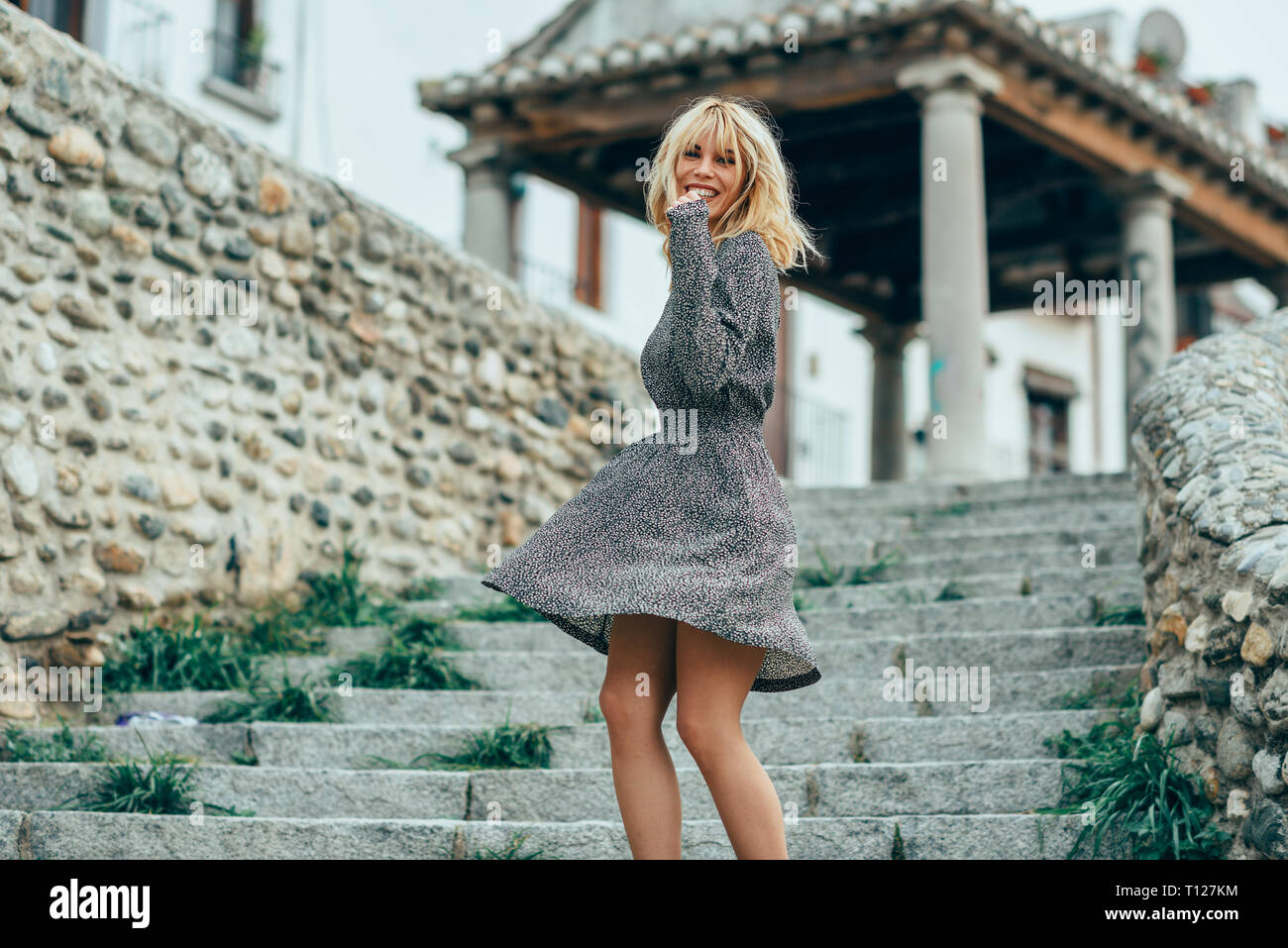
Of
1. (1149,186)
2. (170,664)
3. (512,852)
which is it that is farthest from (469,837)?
(1149,186)

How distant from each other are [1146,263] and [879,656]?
5.21 m

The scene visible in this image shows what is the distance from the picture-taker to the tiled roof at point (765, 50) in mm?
7305

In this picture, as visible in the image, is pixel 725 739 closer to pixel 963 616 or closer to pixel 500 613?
pixel 963 616

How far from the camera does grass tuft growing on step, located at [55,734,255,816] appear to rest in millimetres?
3295

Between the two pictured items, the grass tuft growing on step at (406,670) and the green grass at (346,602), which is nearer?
the grass tuft growing on step at (406,670)

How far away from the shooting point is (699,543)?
91.8 inches

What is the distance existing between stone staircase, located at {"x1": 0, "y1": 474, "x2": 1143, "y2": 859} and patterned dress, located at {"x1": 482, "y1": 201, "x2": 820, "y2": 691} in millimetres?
852

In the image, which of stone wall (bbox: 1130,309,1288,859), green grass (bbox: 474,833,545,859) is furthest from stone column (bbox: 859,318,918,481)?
green grass (bbox: 474,833,545,859)

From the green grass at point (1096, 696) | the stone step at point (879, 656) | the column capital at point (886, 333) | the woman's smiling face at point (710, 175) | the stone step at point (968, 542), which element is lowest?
the green grass at point (1096, 696)

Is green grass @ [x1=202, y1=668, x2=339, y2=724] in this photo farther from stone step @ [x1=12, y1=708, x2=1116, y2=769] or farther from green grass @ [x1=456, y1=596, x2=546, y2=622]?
green grass @ [x1=456, y1=596, x2=546, y2=622]

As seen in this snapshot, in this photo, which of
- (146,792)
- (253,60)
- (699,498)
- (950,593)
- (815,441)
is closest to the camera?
(699,498)

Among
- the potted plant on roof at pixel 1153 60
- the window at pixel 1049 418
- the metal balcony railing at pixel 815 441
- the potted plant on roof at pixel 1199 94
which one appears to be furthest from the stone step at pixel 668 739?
the window at pixel 1049 418

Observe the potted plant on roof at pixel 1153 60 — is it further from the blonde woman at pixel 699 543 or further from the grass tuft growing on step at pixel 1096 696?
the blonde woman at pixel 699 543

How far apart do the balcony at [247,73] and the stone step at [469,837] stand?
330 inches
